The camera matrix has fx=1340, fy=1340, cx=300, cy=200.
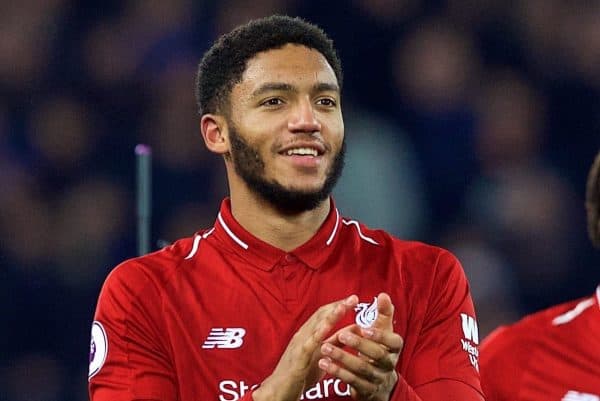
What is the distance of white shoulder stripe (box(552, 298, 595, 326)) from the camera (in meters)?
3.07

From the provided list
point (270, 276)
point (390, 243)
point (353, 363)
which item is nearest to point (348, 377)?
point (353, 363)

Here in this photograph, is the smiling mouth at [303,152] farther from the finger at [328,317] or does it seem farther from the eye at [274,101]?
the finger at [328,317]

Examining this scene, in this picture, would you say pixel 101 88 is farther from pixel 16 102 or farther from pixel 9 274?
pixel 9 274

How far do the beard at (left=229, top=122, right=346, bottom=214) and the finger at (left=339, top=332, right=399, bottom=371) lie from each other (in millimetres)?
521

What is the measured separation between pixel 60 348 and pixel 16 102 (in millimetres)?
1046

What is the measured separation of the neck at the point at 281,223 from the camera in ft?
9.98

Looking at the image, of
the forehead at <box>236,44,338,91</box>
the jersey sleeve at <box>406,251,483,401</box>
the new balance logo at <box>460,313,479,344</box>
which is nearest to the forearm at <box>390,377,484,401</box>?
Answer: the jersey sleeve at <box>406,251,483,401</box>

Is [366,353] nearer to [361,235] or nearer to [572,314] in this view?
[361,235]

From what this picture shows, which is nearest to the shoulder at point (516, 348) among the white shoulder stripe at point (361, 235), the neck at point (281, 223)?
the white shoulder stripe at point (361, 235)

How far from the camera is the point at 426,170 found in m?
5.00

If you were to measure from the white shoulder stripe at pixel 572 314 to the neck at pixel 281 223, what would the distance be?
0.59m

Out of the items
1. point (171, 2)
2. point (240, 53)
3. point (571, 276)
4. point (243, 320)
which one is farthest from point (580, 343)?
point (171, 2)

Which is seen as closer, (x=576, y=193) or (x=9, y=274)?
(x=9, y=274)

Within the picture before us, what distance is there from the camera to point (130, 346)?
2.89 meters
